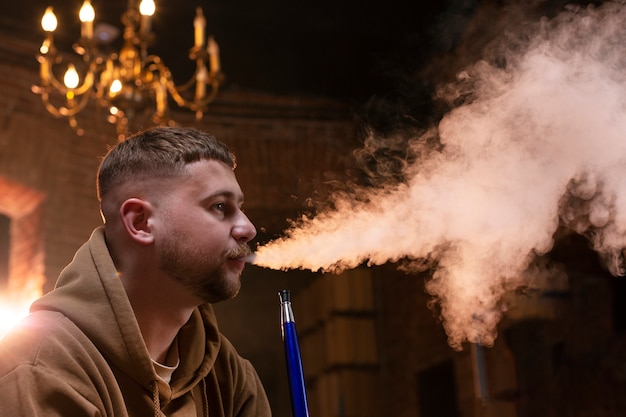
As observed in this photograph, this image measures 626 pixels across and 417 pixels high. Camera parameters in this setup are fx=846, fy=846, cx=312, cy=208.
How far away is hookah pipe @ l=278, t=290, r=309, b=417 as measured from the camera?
143cm

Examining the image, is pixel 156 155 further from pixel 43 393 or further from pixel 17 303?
pixel 17 303

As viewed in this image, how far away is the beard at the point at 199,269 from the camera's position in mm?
1564

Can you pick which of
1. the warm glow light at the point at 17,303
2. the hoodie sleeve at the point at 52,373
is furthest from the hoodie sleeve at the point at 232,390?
the warm glow light at the point at 17,303

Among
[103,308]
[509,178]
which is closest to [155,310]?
[103,308]

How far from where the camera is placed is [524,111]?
7.19 feet

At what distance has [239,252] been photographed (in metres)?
1.58

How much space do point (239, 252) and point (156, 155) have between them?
0.26 m

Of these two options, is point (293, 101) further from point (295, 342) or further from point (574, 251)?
point (295, 342)

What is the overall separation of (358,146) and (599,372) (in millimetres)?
2464

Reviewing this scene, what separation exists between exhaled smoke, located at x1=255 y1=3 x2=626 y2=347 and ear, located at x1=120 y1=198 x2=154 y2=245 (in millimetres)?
393

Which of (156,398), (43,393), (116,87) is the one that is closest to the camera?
(43,393)

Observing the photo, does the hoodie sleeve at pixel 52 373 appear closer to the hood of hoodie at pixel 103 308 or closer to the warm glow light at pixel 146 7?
the hood of hoodie at pixel 103 308

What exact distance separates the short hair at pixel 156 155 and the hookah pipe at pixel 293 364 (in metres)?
0.34

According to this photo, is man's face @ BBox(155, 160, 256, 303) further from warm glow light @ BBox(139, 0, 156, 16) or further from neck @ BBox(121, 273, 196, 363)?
warm glow light @ BBox(139, 0, 156, 16)
